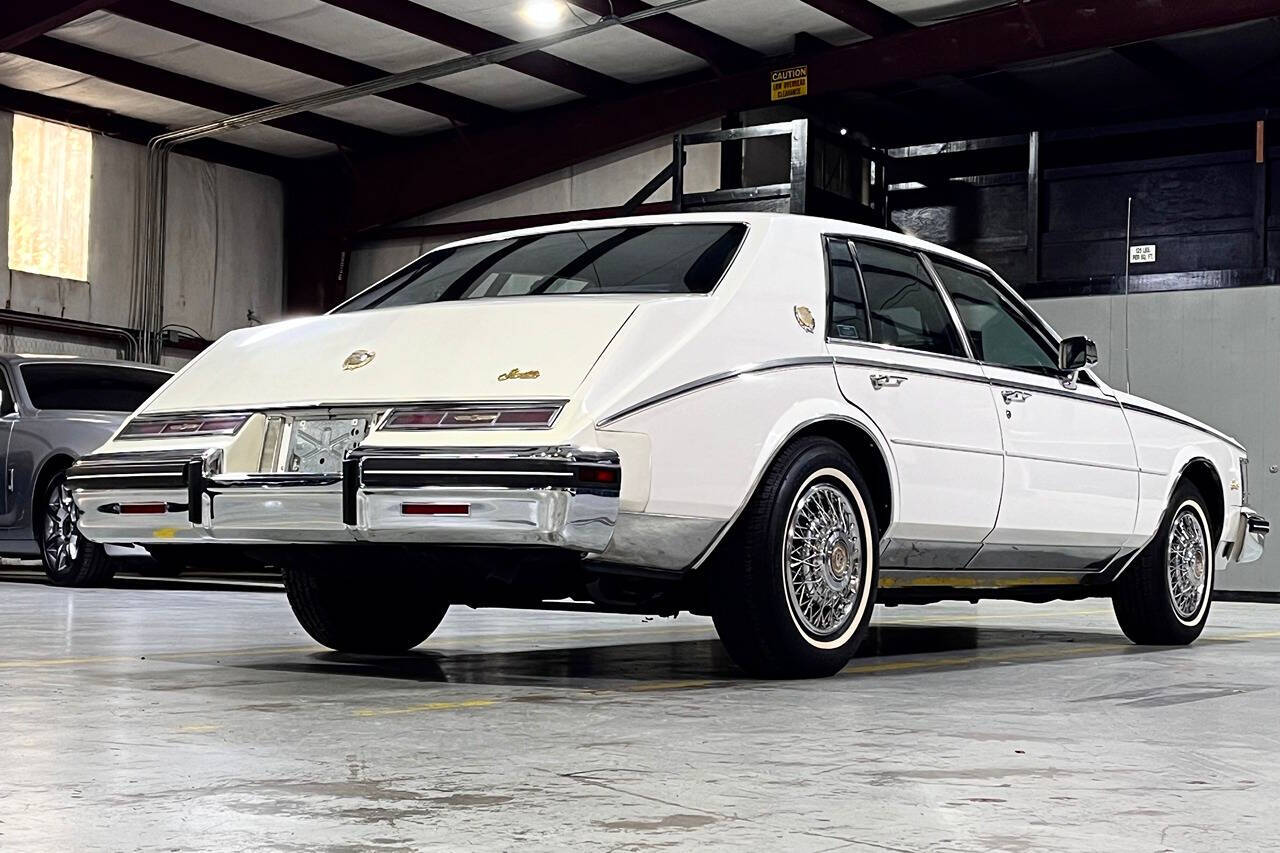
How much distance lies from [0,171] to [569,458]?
1501 cm

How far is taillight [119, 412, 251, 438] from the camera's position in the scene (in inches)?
183

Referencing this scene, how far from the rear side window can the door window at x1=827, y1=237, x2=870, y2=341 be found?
4cm

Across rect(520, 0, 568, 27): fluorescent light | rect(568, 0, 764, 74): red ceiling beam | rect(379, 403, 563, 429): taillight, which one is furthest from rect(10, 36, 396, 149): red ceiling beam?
rect(379, 403, 563, 429): taillight

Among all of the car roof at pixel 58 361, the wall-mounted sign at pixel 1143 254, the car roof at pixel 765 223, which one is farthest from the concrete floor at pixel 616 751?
the wall-mounted sign at pixel 1143 254

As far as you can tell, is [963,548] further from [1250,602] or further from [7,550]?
[1250,602]

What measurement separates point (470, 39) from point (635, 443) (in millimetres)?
12170

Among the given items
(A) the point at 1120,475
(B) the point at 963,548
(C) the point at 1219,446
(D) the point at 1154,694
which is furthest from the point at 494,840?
(C) the point at 1219,446

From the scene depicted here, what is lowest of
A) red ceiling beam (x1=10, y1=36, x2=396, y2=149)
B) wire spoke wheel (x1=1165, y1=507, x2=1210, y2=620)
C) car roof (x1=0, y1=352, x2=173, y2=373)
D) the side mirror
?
wire spoke wheel (x1=1165, y1=507, x2=1210, y2=620)

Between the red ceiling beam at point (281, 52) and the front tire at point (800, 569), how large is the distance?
11.6 meters

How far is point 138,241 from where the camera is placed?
62.1 feet

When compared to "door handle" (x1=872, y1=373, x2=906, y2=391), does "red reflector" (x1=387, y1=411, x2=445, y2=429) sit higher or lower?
lower

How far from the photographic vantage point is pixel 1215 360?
1442 centimetres

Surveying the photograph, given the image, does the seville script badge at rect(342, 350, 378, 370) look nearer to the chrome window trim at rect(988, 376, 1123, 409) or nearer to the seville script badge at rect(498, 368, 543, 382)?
the seville script badge at rect(498, 368, 543, 382)

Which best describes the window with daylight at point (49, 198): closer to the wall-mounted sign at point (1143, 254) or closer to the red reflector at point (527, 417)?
the wall-mounted sign at point (1143, 254)
